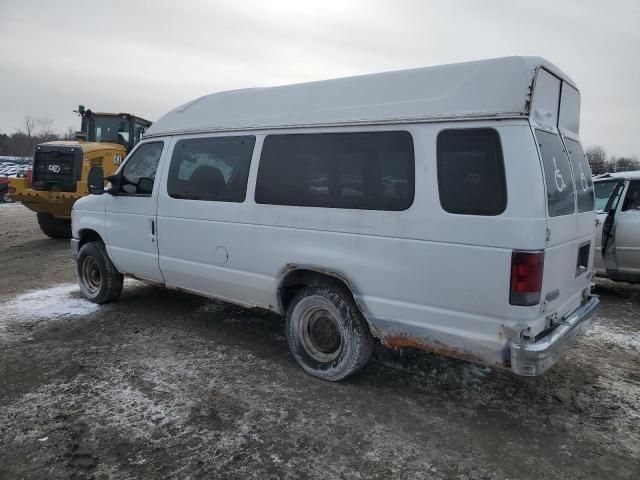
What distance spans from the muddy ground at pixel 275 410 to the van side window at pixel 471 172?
1.52m

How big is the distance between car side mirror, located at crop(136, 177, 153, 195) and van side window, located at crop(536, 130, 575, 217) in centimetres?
379

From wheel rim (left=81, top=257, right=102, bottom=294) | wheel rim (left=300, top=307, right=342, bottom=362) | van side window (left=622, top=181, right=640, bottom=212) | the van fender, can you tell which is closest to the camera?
the van fender

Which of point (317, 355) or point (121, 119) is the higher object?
point (121, 119)

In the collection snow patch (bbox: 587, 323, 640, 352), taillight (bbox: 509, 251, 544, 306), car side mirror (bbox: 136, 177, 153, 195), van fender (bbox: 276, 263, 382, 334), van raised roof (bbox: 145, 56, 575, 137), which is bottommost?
snow patch (bbox: 587, 323, 640, 352)

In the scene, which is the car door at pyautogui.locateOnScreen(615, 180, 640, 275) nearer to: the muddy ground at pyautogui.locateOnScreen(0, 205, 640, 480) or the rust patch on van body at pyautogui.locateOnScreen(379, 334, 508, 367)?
the muddy ground at pyautogui.locateOnScreen(0, 205, 640, 480)

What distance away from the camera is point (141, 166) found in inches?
203

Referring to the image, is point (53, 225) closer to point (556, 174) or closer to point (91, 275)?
point (91, 275)

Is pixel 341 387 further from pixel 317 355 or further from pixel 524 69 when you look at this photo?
pixel 524 69

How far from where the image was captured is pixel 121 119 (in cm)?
1193

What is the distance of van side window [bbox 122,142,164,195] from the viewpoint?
502 cm

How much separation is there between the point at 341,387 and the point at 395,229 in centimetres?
139

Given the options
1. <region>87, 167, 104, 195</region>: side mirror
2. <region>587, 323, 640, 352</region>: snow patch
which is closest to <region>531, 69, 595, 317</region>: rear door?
<region>587, 323, 640, 352</region>: snow patch

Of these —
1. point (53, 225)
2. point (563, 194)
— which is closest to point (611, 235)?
point (563, 194)

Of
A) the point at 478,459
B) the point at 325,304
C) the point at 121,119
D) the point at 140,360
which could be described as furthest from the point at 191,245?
the point at 121,119
